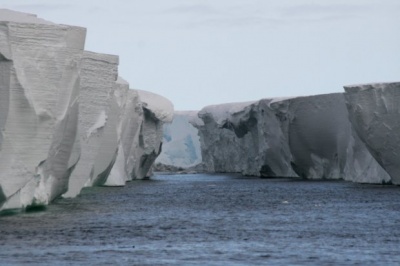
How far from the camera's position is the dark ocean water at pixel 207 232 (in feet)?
45.1

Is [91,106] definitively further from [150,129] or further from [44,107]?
[150,129]

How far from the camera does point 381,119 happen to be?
30453 mm

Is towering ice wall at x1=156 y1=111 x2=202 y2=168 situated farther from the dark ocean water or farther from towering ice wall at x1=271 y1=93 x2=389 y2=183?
the dark ocean water

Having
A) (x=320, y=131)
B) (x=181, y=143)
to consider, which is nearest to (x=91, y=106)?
(x=320, y=131)

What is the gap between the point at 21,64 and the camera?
1972 cm

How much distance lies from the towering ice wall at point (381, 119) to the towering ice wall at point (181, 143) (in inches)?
2052

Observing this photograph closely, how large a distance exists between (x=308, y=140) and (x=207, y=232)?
73.3ft


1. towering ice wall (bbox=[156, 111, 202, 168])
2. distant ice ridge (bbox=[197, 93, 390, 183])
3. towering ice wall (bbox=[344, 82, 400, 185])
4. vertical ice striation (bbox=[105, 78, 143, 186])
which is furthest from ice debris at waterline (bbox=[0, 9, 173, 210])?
towering ice wall (bbox=[156, 111, 202, 168])

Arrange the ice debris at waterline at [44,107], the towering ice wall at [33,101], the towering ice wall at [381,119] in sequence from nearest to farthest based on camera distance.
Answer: the towering ice wall at [33,101] → the ice debris at waterline at [44,107] → the towering ice wall at [381,119]

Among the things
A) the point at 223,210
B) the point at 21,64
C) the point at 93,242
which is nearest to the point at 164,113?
the point at 223,210

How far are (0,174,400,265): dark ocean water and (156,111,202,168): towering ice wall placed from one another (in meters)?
56.3

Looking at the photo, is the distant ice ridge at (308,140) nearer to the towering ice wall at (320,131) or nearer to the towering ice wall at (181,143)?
the towering ice wall at (320,131)

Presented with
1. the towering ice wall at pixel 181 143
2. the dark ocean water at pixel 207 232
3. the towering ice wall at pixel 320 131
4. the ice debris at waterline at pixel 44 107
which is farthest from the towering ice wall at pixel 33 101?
the towering ice wall at pixel 181 143

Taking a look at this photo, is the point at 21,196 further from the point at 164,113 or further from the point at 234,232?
the point at 164,113
